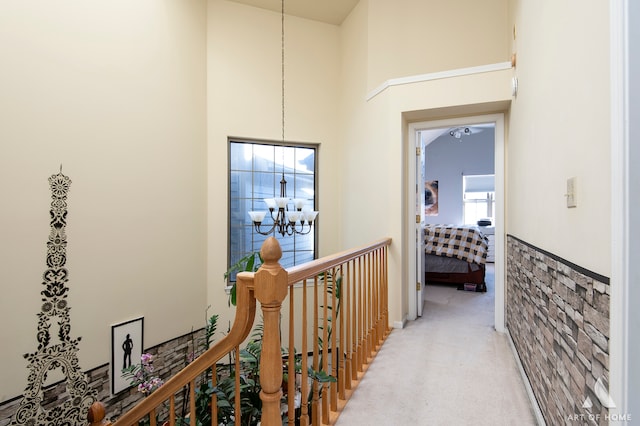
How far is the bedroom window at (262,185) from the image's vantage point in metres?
4.01

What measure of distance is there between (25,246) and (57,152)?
2.31ft

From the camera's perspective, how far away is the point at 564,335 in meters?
1.28

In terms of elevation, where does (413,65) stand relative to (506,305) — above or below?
above

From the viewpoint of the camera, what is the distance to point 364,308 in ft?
7.81

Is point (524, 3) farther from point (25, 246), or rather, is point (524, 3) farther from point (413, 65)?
point (25, 246)

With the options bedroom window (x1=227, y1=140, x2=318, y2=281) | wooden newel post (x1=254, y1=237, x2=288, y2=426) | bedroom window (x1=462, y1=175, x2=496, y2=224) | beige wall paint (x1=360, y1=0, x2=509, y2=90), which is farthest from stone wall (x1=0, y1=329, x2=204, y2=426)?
bedroom window (x1=462, y1=175, x2=496, y2=224)

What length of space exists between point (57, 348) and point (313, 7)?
4204 mm

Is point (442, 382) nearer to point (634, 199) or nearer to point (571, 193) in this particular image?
point (571, 193)

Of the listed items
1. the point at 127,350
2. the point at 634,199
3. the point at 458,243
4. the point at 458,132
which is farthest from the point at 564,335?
the point at 458,132

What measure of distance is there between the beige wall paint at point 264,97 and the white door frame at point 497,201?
1165 mm

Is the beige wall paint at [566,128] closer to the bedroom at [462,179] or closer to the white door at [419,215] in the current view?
the white door at [419,215]

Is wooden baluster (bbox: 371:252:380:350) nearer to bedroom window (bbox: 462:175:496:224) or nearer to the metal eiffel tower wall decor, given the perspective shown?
the metal eiffel tower wall decor

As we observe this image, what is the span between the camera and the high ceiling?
3.93 meters

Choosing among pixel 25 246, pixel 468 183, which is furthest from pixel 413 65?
pixel 468 183
